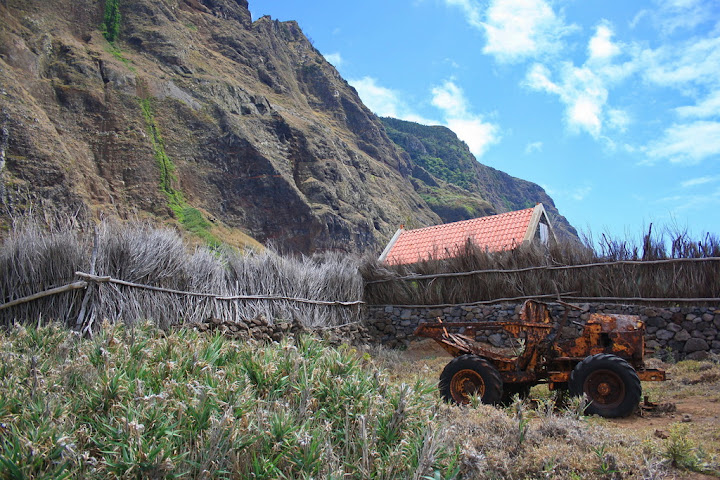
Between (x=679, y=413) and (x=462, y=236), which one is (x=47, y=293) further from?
(x=462, y=236)

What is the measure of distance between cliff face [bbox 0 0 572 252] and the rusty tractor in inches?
914

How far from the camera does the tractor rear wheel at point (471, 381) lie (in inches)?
221

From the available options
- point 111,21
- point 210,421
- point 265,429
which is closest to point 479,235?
point 265,429

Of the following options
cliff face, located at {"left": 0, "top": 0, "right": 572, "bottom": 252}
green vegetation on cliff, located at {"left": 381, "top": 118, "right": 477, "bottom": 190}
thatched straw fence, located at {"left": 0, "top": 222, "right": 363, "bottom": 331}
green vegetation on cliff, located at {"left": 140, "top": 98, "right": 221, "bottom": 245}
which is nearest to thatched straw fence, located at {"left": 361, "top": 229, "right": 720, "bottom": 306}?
thatched straw fence, located at {"left": 0, "top": 222, "right": 363, "bottom": 331}

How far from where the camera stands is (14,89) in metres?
28.3

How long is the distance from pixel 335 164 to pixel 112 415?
144 ft

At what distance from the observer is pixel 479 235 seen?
1540 centimetres

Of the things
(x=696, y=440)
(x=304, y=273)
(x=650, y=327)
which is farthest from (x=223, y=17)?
(x=696, y=440)

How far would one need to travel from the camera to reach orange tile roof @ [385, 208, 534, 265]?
578 inches

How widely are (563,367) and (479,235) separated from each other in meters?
9.47

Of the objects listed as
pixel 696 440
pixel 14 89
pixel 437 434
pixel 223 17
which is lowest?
pixel 696 440

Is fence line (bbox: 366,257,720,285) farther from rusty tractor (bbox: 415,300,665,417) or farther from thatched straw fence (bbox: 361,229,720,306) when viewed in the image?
rusty tractor (bbox: 415,300,665,417)

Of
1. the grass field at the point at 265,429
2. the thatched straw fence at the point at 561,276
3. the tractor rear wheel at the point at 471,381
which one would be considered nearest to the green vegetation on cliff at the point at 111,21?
the thatched straw fence at the point at 561,276

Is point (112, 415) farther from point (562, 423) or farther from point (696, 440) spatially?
point (696, 440)
